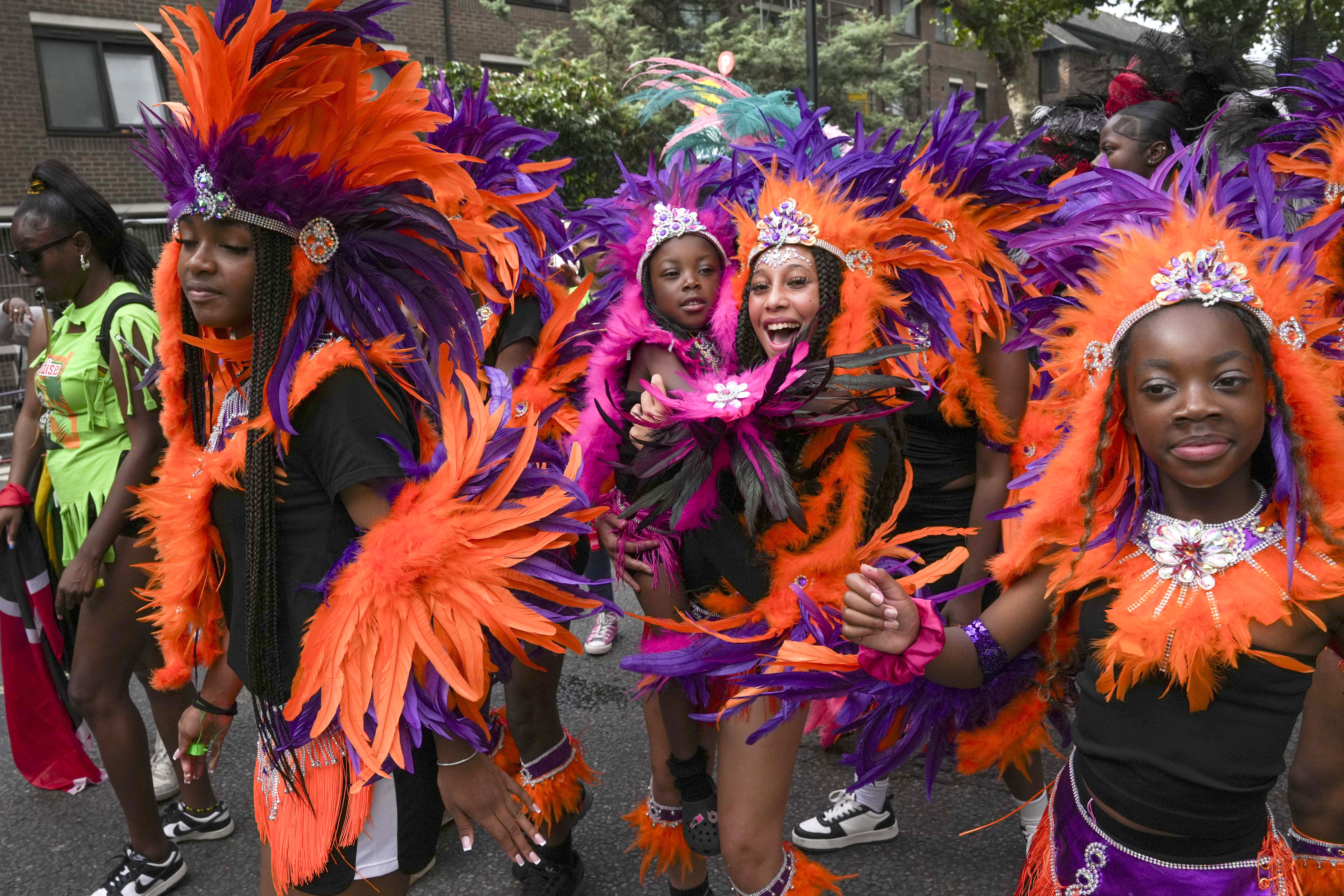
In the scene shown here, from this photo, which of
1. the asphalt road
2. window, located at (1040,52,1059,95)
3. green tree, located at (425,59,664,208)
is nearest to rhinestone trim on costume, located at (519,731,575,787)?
the asphalt road

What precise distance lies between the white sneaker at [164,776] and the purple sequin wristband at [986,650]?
10.4ft

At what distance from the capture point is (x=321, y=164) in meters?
2.02

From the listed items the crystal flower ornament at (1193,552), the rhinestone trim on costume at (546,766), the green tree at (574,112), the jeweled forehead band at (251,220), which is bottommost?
the rhinestone trim on costume at (546,766)

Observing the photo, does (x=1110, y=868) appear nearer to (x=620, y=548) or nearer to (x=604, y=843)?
(x=620, y=548)

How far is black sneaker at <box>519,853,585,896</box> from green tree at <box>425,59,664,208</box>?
434 inches

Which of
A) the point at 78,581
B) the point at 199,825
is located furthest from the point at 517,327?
the point at 199,825

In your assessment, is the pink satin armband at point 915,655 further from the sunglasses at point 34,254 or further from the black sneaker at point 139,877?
the sunglasses at point 34,254

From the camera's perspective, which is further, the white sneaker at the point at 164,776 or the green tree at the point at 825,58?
the green tree at the point at 825,58

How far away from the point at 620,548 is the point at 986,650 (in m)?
1.05

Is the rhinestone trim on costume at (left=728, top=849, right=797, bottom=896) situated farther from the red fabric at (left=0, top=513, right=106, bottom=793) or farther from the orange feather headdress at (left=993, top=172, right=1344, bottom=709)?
the red fabric at (left=0, top=513, right=106, bottom=793)

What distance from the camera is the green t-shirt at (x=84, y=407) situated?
3.17 metres

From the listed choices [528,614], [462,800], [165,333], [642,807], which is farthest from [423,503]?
[642,807]

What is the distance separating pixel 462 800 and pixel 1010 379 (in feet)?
6.41

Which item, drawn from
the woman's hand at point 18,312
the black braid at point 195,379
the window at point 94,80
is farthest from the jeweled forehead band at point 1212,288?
the window at point 94,80
